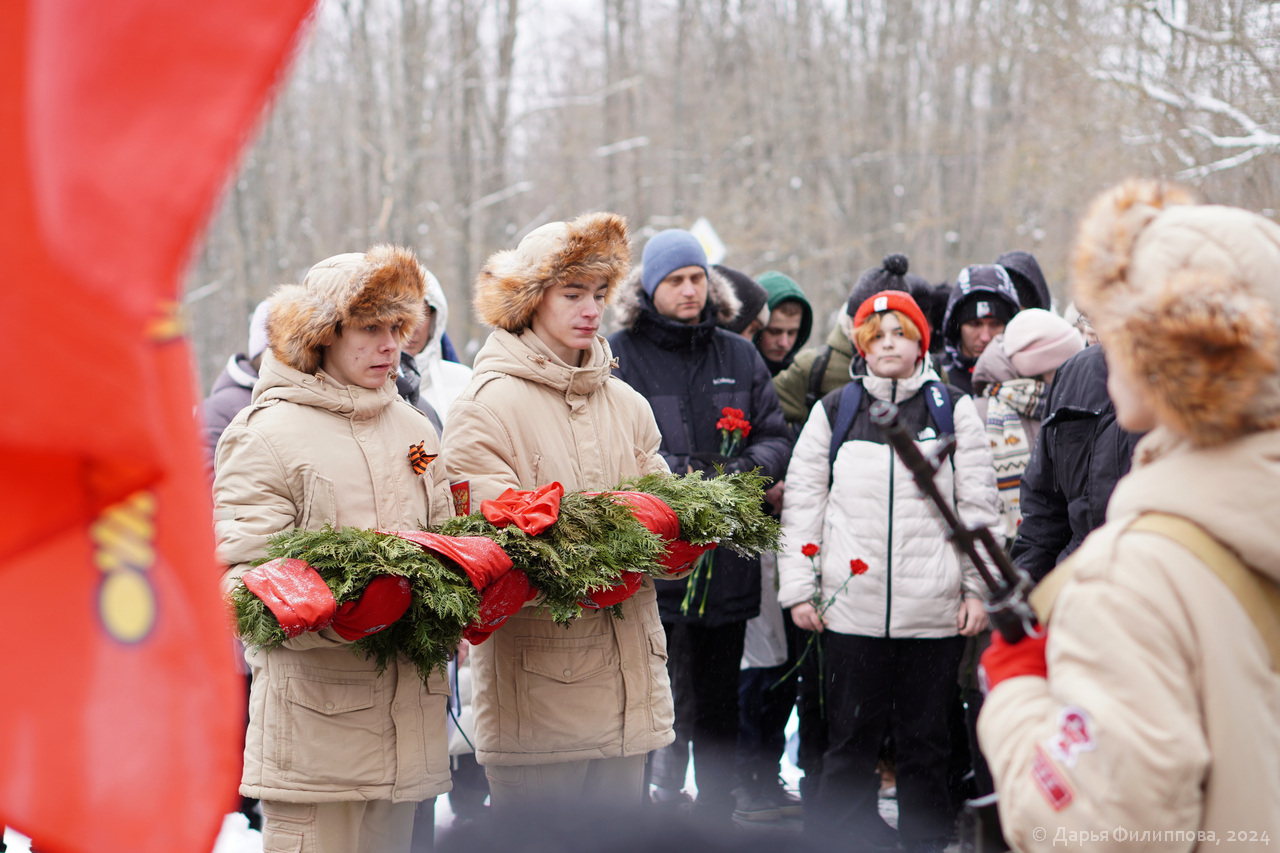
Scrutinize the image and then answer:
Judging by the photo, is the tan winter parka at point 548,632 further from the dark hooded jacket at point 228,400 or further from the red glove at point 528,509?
the dark hooded jacket at point 228,400

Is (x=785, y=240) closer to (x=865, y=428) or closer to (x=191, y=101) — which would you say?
(x=865, y=428)

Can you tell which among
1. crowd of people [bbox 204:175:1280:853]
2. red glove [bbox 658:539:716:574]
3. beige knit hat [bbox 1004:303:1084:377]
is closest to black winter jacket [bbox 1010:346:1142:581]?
crowd of people [bbox 204:175:1280:853]

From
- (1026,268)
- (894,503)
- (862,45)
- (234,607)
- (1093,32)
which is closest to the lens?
(234,607)

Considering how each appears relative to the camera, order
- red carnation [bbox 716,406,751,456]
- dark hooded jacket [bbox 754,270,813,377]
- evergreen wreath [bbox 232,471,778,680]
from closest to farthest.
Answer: evergreen wreath [bbox 232,471,778,680], red carnation [bbox 716,406,751,456], dark hooded jacket [bbox 754,270,813,377]

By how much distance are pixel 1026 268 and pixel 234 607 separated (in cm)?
506

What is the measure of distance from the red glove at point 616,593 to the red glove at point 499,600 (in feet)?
0.60

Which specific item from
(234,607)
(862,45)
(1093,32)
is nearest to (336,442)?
(234,607)

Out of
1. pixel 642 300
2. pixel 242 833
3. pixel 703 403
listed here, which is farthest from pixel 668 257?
pixel 242 833

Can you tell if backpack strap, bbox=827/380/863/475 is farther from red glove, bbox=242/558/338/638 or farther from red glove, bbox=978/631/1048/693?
red glove, bbox=978/631/1048/693

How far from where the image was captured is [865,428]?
4.54 m

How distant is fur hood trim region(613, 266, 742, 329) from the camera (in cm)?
507

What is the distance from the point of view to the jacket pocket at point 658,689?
3.65 m

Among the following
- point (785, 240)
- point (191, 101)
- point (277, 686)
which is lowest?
point (277, 686)

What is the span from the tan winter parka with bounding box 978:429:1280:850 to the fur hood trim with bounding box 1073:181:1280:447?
83 millimetres
